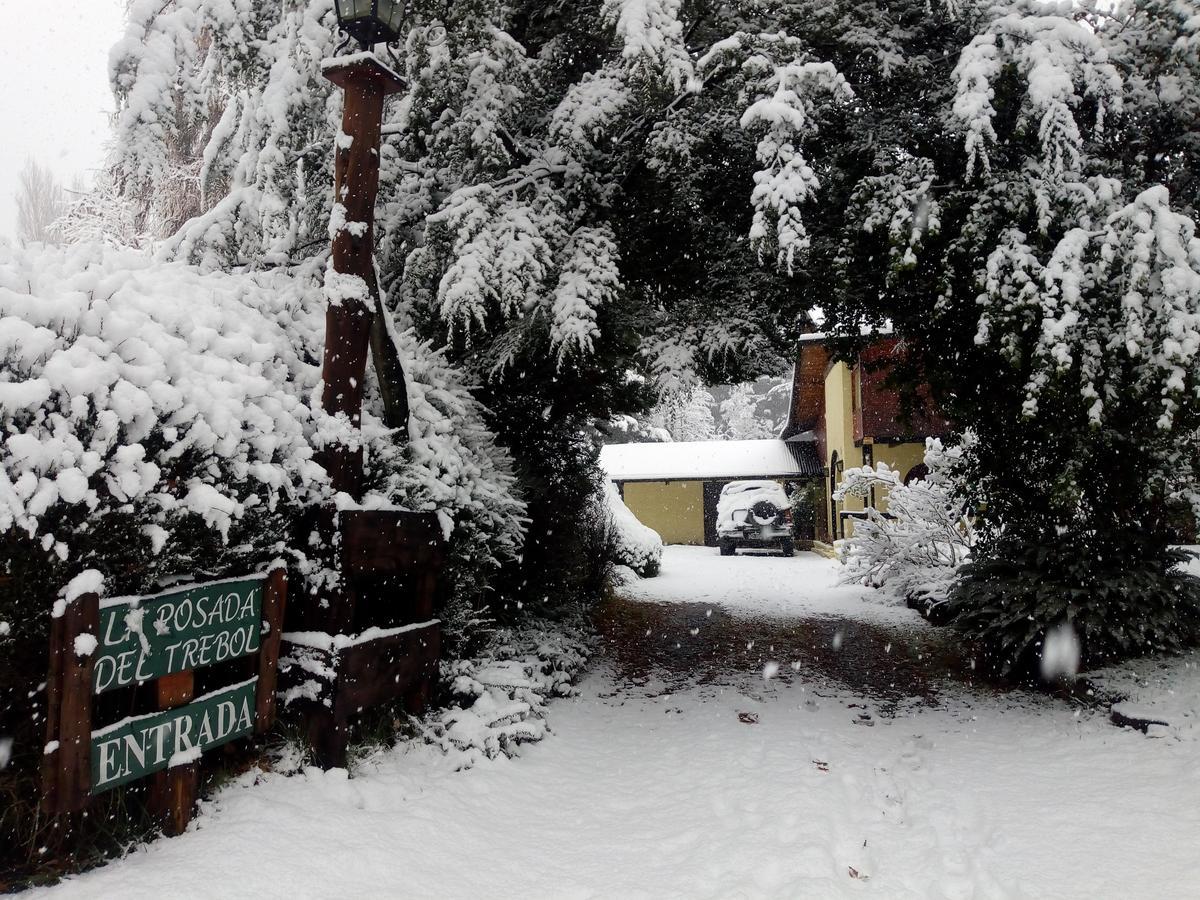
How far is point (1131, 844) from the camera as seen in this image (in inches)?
133

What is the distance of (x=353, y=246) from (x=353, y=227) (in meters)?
0.11

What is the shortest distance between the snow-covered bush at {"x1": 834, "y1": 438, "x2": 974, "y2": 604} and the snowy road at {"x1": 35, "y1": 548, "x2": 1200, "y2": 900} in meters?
4.04

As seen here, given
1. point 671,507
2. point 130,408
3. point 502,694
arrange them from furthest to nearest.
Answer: point 671,507 → point 502,694 → point 130,408

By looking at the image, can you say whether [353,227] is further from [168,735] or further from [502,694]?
[502,694]

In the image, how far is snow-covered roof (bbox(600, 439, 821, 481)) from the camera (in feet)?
81.3

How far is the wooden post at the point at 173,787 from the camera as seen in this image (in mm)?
2846

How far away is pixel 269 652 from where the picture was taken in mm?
3355

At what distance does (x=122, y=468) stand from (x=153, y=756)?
43.3 inches

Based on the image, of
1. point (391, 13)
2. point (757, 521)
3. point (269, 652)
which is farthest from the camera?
point (757, 521)

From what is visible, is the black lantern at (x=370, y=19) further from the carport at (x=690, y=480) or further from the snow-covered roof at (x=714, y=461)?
the carport at (x=690, y=480)

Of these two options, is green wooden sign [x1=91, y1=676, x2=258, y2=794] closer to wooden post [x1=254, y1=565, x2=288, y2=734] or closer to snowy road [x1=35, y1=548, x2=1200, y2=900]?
wooden post [x1=254, y1=565, x2=288, y2=734]

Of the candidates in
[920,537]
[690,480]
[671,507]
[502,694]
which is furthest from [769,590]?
[671,507]

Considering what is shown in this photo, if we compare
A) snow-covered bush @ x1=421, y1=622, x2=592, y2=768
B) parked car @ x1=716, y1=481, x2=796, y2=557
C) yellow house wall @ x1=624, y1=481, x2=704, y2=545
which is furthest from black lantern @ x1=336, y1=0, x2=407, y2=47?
yellow house wall @ x1=624, y1=481, x2=704, y2=545

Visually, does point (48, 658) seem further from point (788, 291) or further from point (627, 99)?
point (788, 291)
